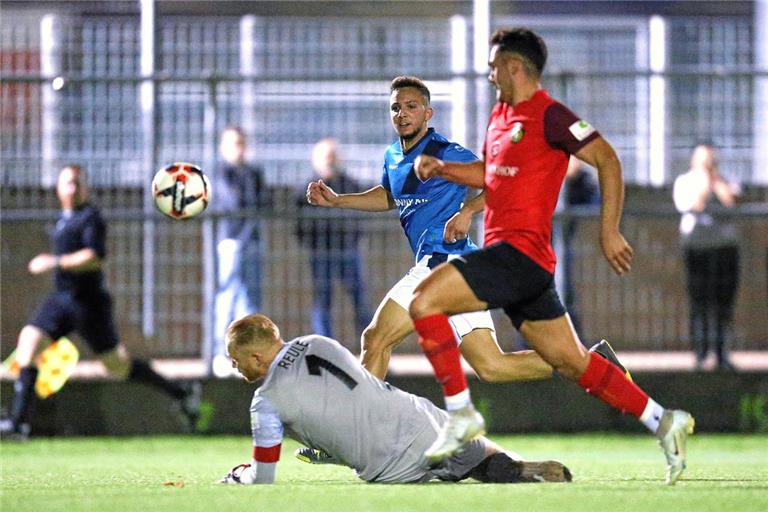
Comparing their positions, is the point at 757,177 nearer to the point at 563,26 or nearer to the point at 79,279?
the point at 563,26

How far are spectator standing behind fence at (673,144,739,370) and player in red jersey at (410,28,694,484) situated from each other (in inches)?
248

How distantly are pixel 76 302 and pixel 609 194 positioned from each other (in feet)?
23.6

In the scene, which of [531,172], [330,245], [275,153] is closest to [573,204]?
[330,245]

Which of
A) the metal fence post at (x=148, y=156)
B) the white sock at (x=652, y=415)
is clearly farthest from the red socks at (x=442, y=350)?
the metal fence post at (x=148, y=156)

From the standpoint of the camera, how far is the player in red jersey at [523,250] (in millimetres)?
7559

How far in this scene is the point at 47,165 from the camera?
→ 14336 millimetres

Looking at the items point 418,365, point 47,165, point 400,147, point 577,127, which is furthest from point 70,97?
point 577,127

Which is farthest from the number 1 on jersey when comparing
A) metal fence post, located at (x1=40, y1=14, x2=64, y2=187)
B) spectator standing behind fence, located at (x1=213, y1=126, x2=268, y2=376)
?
metal fence post, located at (x1=40, y1=14, x2=64, y2=187)

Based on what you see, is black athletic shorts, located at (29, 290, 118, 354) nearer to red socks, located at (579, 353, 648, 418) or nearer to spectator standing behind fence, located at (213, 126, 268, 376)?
spectator standing behind fence, located at (213, 126, 268, 376)

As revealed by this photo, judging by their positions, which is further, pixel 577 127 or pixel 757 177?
pixel 757 177

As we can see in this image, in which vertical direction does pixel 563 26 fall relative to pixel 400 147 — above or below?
above

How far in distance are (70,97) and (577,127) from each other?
25.4ft

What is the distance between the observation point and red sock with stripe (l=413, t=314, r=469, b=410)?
24.8 ft

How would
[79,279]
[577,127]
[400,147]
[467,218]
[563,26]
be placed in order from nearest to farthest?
[577,127] < [467,218] < [400,147] < [79,279] < [563,26]
